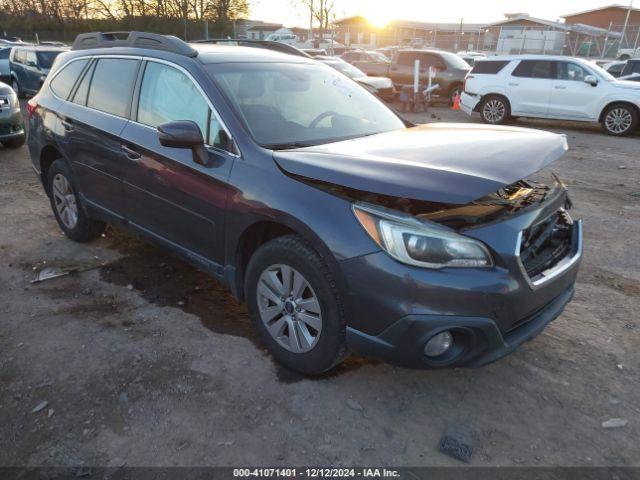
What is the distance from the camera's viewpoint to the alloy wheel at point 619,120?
1137 cm

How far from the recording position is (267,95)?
3.28 meters

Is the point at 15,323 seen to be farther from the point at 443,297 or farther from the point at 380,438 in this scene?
the point at 443,297

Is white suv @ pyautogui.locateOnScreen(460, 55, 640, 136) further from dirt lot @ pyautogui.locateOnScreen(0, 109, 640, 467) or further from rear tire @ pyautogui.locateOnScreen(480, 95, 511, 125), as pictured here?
dirt lot @ pyautogui.locateOnScreen(0, 109, 640, 467)

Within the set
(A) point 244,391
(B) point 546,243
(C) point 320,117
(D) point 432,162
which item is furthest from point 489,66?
(A) point 244,391

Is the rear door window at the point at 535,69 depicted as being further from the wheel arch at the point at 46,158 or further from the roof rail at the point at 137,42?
the wheel arch at the point at 46,158

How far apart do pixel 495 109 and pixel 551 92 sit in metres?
1.38

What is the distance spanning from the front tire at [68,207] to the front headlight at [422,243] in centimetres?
323

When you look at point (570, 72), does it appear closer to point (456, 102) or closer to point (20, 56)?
point (456, 102)

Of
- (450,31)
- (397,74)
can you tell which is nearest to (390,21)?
(450,31)

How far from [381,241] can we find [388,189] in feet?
0.79

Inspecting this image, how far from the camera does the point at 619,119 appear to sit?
11508mm

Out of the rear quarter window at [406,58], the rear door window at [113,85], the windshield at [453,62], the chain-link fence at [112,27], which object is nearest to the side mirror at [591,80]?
the windshield at [453,62]

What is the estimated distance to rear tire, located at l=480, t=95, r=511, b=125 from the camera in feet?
42.1

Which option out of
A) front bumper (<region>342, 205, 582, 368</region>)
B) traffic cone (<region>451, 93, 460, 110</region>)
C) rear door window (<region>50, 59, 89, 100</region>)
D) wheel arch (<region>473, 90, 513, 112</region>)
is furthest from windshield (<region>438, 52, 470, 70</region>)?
front bumper (<region>342, 205, 582, 368</region>)
